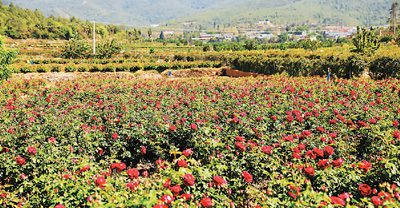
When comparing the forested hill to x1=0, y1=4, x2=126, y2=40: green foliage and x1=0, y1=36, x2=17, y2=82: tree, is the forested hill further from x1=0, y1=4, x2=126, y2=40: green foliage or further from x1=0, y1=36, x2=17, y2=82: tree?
x1=0, y1=36, x2=17, y2=82: tree

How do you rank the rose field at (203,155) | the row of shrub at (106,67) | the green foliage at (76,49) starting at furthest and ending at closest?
the green foliage at (76,49), the row of shrub at (106,67), the rose field at (203,155)

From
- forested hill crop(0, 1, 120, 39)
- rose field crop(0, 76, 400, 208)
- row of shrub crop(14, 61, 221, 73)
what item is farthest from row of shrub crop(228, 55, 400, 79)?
forested hill crop(0, 1, 120, 39)

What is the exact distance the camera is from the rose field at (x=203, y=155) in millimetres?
3229

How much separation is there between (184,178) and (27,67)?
2653 centimetres

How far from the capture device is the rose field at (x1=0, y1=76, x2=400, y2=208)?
3.23 meters

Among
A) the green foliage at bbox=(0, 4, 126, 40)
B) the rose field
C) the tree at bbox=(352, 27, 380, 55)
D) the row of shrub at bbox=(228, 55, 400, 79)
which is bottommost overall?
the rose field

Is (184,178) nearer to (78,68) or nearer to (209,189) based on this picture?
(209,189)

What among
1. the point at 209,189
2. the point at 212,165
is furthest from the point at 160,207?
the point at 212,165

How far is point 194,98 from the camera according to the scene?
827 centimetres

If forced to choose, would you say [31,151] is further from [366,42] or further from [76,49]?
[76,49]

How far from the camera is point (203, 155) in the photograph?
17.4ft

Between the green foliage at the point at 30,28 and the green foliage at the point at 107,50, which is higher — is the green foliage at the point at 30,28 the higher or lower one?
the higher one

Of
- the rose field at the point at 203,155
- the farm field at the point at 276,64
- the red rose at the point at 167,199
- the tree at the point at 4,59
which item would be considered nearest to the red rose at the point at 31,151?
the rose field at the point at 203,155

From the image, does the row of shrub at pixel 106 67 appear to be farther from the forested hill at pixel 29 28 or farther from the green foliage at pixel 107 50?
the forested hill at pixel 29 28
